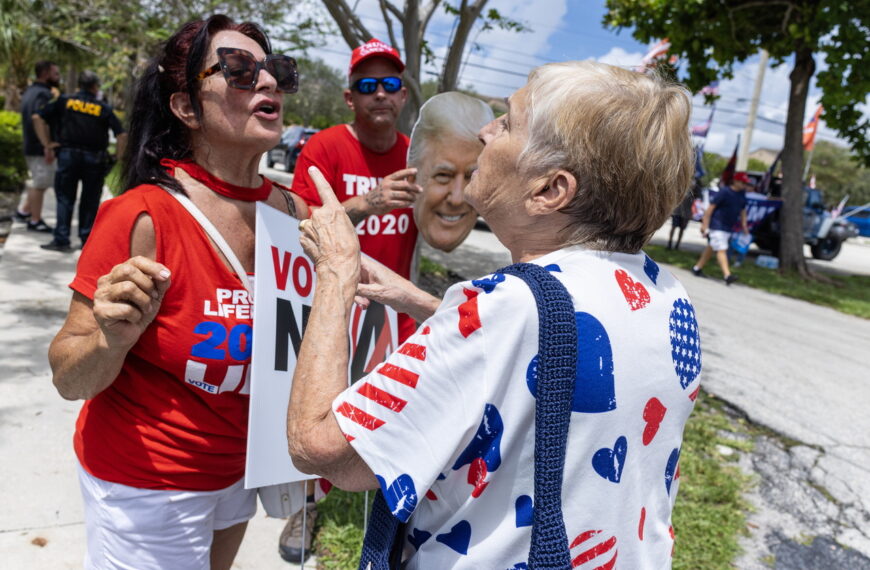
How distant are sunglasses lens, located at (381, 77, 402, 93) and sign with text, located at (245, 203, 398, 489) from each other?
1548mm

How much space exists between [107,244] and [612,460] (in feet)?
3.80

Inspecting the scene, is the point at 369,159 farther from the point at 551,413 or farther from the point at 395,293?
the point at 551,413

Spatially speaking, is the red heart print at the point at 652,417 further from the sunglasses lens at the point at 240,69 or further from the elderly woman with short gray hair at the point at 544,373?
the sunglasses lens at the point at 240,69

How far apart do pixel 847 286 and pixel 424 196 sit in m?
13.3

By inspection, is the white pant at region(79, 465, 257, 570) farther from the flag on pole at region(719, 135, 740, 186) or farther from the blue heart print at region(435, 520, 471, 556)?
the flag on pole at region(719, 135, 740, 186)

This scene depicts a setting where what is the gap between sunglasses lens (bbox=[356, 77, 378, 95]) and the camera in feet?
10.0

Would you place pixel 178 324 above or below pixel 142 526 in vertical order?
above

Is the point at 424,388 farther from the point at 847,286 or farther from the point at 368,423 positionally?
the point at 847,286

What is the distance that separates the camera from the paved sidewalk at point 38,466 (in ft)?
8.61

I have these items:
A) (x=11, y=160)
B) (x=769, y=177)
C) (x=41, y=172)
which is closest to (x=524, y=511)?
(x=41, y=172)

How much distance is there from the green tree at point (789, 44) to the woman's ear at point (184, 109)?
1060 centimetres

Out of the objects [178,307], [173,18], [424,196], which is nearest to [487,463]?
[178,307]

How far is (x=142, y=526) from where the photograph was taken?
1.56 m

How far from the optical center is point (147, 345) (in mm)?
1477
